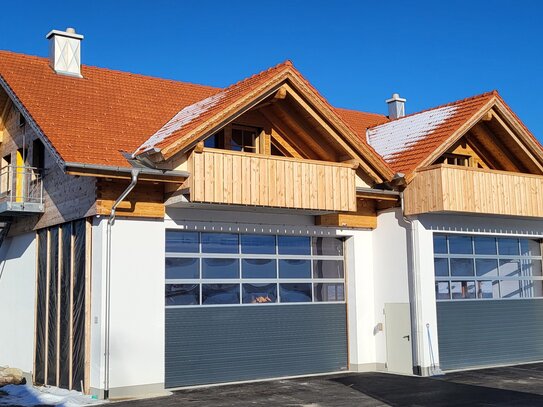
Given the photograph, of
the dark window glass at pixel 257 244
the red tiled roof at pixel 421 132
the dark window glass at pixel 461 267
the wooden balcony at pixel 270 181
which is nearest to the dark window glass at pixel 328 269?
the dark window glass at pixel 257 244

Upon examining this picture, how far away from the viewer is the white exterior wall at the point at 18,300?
16703mm

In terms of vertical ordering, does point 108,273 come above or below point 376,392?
above

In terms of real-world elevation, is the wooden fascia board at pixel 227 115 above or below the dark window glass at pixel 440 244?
above

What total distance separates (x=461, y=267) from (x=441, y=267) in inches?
30.1

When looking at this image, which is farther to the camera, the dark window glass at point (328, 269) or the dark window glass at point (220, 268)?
the dark window glass at point (328, 269)

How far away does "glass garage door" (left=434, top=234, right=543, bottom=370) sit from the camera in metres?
17.3

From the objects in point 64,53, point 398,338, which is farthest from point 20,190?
point 398,338

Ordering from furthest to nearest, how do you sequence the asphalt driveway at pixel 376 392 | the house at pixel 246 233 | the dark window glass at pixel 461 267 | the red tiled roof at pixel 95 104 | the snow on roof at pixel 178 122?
the dark window glass at pixel 461 267
the snow on roof at pixel 178 122
the red tiled roof at pixel 95 104
the house at pixel 246 233
the asphalt driveway at pixel 376 392

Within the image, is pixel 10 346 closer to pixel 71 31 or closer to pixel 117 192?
pixel 117 192

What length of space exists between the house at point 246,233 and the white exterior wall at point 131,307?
29mm

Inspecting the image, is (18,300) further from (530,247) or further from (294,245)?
(530,247)

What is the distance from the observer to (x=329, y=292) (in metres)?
17.2

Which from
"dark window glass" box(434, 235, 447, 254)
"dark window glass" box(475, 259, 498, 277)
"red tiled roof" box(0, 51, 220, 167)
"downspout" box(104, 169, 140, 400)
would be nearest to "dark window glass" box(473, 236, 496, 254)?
"dark window glass" box(475, 259, 498, 277)

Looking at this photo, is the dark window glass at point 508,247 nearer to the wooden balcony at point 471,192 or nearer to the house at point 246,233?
the house at point 246,233
